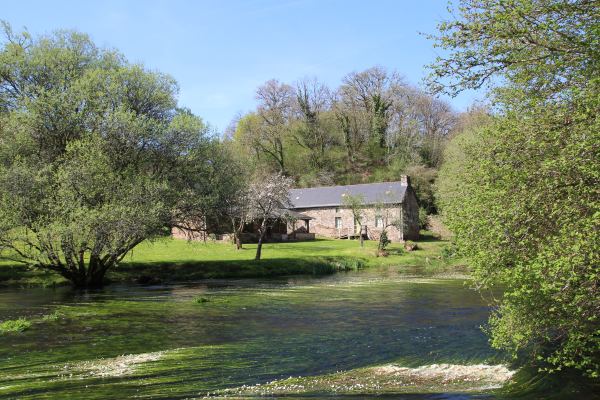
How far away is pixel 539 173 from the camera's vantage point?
1002cm

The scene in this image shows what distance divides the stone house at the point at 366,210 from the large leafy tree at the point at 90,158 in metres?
30.5

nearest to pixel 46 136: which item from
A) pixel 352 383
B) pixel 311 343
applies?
pixel 311 343

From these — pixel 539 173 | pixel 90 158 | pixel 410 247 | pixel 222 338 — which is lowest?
pixel 222 338

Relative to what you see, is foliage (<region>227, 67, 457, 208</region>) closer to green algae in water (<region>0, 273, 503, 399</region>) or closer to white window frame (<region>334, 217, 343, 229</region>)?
white window frame (<region>334, 217, 343, 229</region>)

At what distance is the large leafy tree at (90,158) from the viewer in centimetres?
3055

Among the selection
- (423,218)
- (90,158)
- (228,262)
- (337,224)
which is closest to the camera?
(90,158)

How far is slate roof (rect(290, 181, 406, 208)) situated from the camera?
6969 cm

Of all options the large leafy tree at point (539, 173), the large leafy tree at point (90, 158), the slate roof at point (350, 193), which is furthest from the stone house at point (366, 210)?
the large leafy tree at point (539, 173)

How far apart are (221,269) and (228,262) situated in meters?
1.70

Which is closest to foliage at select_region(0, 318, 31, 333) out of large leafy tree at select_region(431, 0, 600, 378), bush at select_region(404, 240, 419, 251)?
large leafy tree at select_region(431, 0, 600, 378)

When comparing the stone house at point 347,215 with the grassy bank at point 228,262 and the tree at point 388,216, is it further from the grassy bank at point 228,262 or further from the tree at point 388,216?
the grassy bank at point 228,262

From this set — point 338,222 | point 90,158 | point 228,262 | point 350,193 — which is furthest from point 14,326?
point 338,222

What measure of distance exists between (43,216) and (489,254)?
90.1 ft

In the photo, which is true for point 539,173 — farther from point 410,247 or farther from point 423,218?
point 423,218
